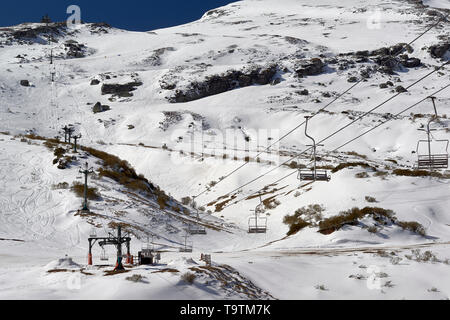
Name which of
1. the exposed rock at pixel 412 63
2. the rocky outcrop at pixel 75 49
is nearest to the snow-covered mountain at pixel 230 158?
the rocky outcrop at pixel 75 49

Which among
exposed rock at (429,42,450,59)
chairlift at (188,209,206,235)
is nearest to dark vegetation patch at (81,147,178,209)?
chairlift at (188,209,206,235)

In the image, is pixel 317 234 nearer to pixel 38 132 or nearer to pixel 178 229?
pixel 178 229

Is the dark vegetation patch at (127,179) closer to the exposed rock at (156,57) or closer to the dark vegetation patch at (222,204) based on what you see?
the dark vegetation patch at (222,204)

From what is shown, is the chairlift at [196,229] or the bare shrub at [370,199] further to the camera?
the bare shrub at [370,199]

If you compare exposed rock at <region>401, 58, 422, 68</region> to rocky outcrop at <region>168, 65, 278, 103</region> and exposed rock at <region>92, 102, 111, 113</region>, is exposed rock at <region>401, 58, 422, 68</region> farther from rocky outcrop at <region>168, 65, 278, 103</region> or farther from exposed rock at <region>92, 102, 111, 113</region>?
exposed rock at <region>92, 102, 111, 113</region>

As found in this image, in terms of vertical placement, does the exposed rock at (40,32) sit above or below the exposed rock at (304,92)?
above
